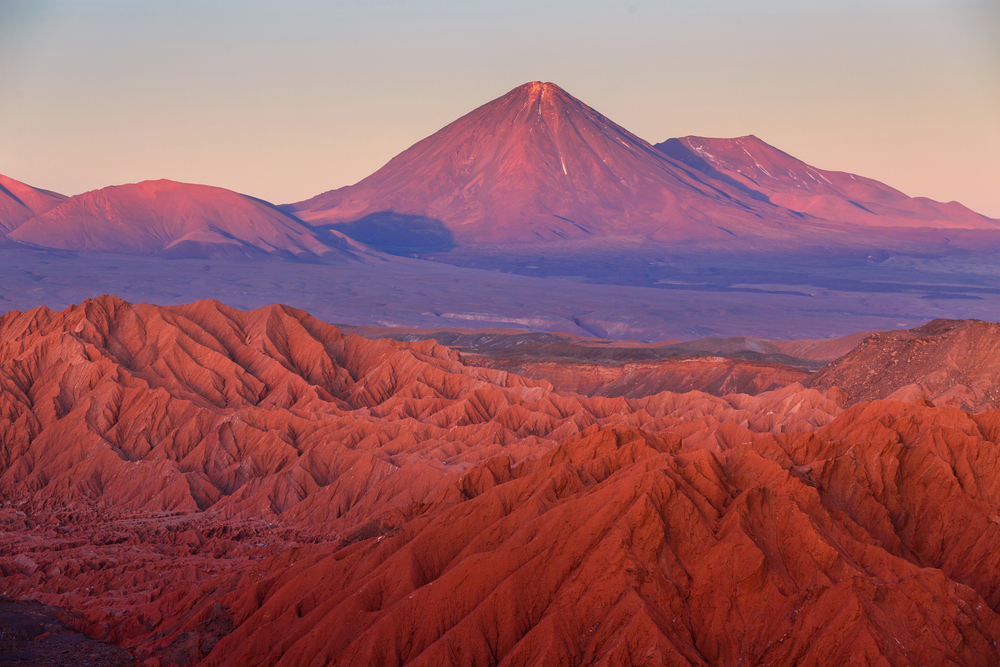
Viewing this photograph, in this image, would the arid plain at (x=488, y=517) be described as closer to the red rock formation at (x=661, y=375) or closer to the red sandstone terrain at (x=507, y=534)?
the red sandstone terrain at (x=507, y=534)

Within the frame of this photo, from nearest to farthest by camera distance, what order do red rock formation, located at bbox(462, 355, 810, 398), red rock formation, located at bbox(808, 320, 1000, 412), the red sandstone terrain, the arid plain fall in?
the red sandstone terrain < the arid plain < red rock formation, located at bbox(808, 320, 1000, 412) < red rock formation, located at bbox(462, 355, 810, 398)

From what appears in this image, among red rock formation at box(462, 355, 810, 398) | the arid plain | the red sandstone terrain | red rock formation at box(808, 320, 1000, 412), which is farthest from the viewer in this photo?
red rock formation at box(462, 355, 810, 398)

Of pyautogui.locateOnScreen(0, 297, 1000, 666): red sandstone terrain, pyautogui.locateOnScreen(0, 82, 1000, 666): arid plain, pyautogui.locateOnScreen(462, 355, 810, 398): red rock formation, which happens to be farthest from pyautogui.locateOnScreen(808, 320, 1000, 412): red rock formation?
pyautogui.locateOnScreen(462, 355, 810, 398): red rock formation

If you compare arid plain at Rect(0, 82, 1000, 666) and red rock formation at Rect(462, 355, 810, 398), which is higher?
arid plain at Rect(0, 82, 1000, 666)

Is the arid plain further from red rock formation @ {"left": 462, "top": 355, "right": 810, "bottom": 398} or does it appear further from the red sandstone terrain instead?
red rock formation @ {"left": 462, "top": 355, "right": 810, "bottom": 398}

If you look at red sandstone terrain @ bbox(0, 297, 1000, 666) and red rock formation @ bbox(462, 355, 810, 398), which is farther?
red rock formation @ bbox(462, 355, 810, 398)

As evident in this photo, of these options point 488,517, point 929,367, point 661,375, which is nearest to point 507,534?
point 488,517

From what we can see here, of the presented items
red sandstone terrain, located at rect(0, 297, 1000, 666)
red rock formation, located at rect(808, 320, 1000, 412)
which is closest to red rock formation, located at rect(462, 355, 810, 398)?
red rock formation, located at rect(808, 320, 1000, 412)

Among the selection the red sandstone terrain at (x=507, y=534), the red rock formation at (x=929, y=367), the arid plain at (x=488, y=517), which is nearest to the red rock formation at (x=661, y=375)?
the red rock formation at (x=929, y=367)
